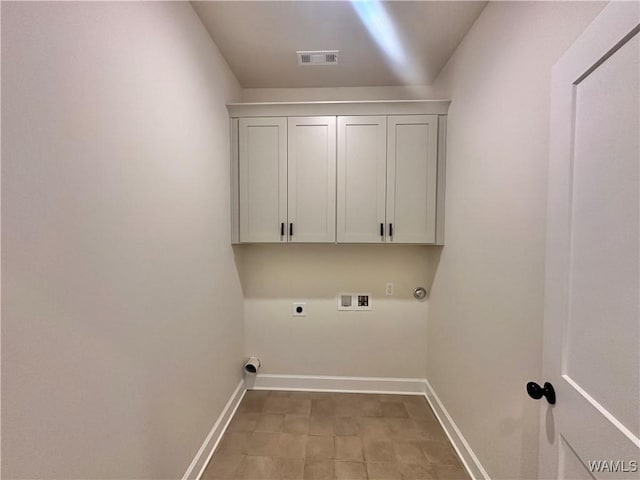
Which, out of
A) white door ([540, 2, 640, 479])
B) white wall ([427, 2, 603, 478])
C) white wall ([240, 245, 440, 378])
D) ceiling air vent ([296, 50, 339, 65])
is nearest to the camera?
white door ([540, 2, 640, 479])

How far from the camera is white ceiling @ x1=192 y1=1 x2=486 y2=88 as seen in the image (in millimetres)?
1521

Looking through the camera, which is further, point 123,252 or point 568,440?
point 123,252

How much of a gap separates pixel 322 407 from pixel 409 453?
0.74 metres

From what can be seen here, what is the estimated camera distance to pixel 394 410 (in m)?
2.21

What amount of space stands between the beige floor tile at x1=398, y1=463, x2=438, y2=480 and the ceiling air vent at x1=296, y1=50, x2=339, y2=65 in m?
2.82

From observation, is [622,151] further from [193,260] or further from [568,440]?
[193,260]

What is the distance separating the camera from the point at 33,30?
701 millimetres

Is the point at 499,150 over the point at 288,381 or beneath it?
over

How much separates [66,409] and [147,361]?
362 mm

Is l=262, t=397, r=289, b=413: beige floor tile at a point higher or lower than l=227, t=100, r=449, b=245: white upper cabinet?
lower

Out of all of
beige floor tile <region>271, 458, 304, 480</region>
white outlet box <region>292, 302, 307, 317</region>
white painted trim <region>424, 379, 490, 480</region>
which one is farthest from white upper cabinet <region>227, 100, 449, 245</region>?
beige floor tile <region>271, 458, 304, 480</region>

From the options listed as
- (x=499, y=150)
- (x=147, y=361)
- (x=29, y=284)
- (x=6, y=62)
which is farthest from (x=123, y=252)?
(x=499, y=150)

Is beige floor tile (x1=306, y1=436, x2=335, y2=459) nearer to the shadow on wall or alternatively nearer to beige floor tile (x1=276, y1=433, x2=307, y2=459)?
beige floor tile (x1=276, y1=433, x2=307, y2=459)

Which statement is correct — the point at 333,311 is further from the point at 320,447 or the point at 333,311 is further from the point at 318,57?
the point at 318,57
